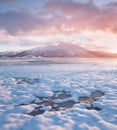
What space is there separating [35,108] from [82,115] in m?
1.92

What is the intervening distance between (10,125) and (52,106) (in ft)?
7.22

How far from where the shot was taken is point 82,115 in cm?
614

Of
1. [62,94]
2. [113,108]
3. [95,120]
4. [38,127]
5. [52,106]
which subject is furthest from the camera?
[62,94]

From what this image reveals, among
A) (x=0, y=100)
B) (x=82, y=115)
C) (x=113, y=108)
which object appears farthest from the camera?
(x=0, y=100)

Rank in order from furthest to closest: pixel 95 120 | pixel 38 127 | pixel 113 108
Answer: pixel 113 108, pixel 95 120, pixel 38 127

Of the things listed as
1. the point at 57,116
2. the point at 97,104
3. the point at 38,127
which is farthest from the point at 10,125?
the point at 97,104

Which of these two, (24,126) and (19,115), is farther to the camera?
(19,115)

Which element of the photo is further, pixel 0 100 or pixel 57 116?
pixel 0 100

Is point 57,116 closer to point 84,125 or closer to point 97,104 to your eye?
point 84,125

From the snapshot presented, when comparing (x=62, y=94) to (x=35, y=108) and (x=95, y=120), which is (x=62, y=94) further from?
(x=95, y=120)

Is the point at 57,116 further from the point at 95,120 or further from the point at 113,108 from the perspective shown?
the point at 113,108

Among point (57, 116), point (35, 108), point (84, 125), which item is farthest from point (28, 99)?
point (84, 125)

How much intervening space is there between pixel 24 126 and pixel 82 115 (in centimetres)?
200

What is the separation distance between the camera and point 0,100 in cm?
808
